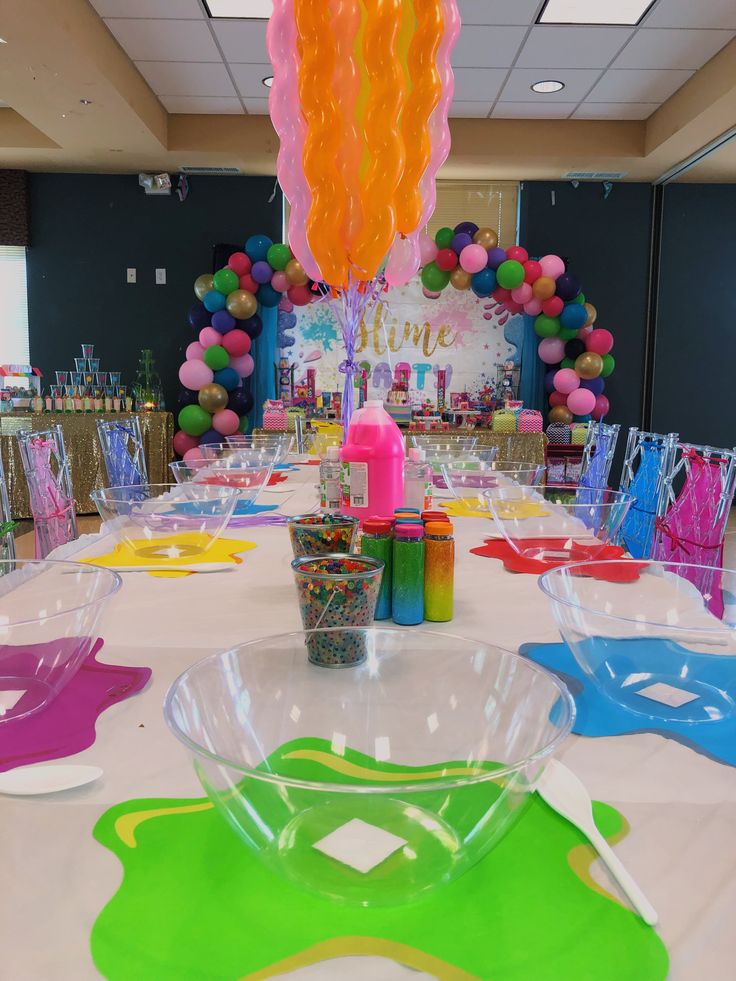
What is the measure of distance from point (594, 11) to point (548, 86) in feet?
2.72

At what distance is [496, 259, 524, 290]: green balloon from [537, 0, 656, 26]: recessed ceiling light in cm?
160

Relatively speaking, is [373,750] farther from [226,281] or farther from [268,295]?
[268,295]

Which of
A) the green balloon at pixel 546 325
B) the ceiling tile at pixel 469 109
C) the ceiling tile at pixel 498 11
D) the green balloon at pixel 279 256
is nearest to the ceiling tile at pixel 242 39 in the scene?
the ceiling tile at pixel 498 11

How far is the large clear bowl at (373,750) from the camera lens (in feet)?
1.53

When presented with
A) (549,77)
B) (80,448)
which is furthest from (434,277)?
(80,448)

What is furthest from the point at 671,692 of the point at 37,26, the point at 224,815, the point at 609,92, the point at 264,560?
the point at 609,92

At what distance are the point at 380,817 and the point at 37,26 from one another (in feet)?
13.1

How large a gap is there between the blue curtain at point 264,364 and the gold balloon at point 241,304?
361mm

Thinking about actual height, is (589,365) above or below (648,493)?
above

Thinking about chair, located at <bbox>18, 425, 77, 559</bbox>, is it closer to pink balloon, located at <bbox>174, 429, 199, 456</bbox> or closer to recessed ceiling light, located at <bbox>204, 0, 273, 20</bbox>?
recessed ceiling light, located at <bbox>204, 0, 273, 20</bbox>

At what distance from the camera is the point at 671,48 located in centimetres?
409

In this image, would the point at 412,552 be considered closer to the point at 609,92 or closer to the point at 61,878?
the point at 61,878

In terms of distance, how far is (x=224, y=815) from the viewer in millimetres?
478

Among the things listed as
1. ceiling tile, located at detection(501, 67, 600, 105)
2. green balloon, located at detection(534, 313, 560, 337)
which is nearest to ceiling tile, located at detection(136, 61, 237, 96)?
ceiling tile, located at detection(501, 67, 600, 105)
